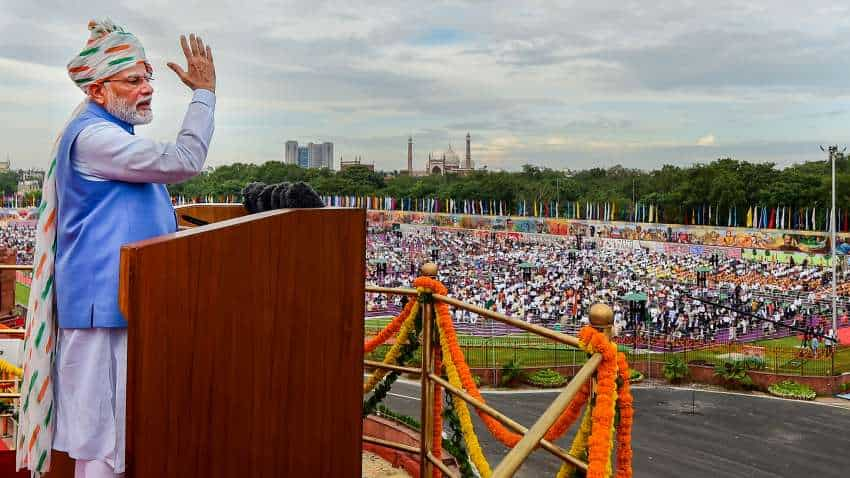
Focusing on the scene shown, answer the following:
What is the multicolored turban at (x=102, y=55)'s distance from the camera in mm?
1968

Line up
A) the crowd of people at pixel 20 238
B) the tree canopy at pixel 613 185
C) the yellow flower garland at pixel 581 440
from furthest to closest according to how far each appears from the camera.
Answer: the tree canopy at pixel 613 185, the crowd of people at pixel 20 238, the yellow flower garland at pixel 581 440

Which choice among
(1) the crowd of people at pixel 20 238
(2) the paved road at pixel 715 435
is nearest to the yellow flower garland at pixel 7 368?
(2) the paved road at pixel 715 435

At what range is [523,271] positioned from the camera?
32.0 m

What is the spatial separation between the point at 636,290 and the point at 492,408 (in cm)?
2232

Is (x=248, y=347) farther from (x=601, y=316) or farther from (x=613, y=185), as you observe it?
(x=613, y=185)

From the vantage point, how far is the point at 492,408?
2492mm

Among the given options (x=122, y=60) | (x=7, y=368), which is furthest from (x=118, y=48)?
(x=7, y=368)

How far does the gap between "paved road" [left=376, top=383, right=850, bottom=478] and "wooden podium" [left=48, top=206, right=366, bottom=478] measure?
29.7ft

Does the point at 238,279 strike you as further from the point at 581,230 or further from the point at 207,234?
the point at 581,230

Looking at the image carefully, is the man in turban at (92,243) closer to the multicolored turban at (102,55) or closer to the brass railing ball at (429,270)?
the multicolored turban at (102,55)

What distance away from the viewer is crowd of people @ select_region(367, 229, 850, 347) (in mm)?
20344

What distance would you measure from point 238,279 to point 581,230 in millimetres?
48301

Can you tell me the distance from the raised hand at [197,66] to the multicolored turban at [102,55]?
0.40 feet

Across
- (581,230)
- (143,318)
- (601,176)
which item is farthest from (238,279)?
(601,176)
